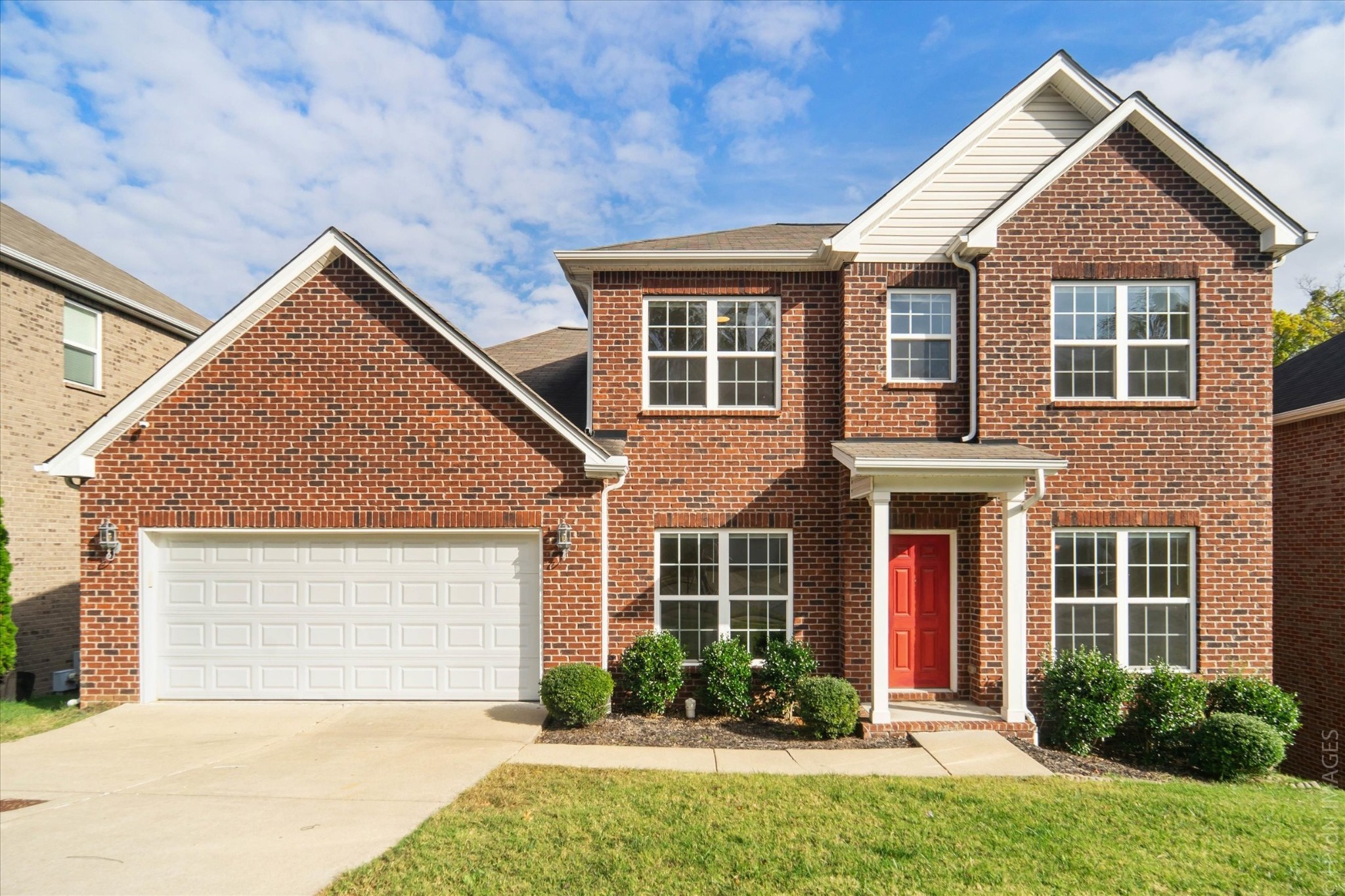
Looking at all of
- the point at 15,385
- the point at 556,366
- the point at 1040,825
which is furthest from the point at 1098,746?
the point at 15,385

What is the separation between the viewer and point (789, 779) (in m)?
7.54

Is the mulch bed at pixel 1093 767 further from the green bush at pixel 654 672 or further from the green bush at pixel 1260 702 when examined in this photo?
the green bush at pixel 654 672

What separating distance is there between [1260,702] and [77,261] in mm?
Answer: 21092

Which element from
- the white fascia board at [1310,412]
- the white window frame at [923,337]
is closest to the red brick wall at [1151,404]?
the white window frame at [923,337]

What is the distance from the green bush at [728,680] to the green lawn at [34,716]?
8.15 meters

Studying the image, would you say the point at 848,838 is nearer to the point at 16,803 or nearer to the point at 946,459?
the point at 946,459

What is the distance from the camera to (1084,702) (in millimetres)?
9031

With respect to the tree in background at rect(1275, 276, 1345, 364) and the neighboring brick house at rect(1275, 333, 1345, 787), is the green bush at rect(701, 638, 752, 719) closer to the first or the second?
the neighboring brick house at rect(1275, 333, 1345, 787)

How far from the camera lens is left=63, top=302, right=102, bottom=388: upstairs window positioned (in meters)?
13.6

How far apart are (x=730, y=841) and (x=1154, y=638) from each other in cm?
731

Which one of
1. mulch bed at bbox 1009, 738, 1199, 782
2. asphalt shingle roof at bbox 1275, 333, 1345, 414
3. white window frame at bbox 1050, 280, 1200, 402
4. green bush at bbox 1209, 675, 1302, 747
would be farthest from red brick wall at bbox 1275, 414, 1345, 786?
mulch bed at bbox 1009, 738, 1199, 782

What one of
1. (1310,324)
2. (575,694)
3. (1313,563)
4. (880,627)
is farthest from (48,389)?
(1310,324)

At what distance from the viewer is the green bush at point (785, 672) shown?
988 centimetres

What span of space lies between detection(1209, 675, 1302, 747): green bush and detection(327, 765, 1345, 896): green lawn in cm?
174
